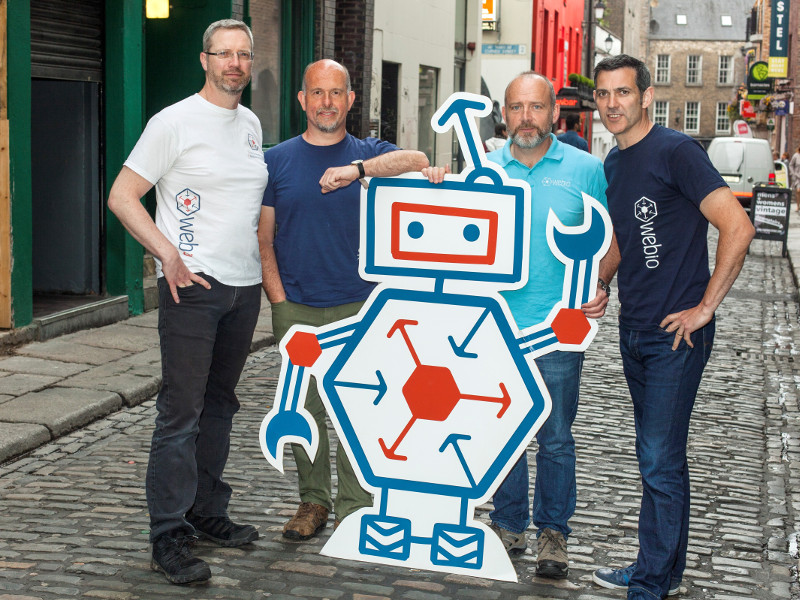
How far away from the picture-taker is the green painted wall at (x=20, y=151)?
9039 millimetres

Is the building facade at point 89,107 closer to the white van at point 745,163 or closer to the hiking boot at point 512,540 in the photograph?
the hiking boot at point 512,540

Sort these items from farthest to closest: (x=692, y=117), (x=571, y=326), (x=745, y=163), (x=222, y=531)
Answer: (x=692, y=117) < (x=745, y=163) < (x=222, y=531) < (x=571, y=326)

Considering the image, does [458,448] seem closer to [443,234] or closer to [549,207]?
[443,234]

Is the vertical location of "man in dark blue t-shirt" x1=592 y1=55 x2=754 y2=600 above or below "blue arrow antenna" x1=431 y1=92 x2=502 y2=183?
below

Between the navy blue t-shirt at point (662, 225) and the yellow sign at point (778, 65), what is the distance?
4508 centimetres

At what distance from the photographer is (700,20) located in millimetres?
91438

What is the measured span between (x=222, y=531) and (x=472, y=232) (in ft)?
5.50

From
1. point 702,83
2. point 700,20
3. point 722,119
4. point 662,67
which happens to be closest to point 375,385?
point 722,119

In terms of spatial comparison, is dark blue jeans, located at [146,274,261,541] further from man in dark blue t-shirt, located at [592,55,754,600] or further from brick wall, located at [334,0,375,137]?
brick wall, located at [334,0,375,137]

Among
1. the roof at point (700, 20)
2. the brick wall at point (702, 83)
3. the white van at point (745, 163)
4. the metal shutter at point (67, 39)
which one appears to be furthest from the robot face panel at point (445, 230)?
the roof at point (700, 20)

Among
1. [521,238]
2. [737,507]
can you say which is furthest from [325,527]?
[737,507]

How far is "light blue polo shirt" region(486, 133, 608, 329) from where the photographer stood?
4520 millimetres

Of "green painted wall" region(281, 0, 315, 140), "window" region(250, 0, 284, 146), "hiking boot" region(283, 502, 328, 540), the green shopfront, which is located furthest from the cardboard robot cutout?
"green painted wall" region(281, 0, 315, 140)

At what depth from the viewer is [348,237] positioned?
488 centimetres
